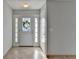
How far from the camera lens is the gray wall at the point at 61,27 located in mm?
5941

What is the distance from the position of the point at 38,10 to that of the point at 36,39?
81.1 inches

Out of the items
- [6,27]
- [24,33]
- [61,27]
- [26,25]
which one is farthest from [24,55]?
[26,25]

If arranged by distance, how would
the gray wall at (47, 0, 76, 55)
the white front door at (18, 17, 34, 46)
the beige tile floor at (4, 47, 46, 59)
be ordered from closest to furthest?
the beige tile floor at (4, 47, 46, 59) → the gray wall at (47, 0, 76, 55) → the white front door at (18, 17, 34, 46)

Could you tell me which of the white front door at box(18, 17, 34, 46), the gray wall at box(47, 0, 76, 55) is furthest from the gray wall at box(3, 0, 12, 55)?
the white front door at box(18, 17, 34, 46)

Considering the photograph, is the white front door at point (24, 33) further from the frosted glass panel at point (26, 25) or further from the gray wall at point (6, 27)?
the gray wall at point (6, 27)

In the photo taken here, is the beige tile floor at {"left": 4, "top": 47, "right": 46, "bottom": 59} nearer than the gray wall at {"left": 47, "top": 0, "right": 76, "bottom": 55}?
Yes

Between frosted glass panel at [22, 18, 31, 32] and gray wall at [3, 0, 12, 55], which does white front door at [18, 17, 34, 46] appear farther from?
gray wall at [3, 0, 12, 55]

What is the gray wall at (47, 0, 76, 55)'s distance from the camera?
594cm

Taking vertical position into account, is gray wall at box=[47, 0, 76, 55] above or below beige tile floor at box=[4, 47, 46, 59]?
above

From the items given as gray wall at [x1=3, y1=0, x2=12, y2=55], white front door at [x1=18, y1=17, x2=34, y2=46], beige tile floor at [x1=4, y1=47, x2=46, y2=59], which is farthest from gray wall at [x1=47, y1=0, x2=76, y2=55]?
white front door at [x1=18, y1=17, x2=34, y2=46]

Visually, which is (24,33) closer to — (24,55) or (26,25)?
(26,25)

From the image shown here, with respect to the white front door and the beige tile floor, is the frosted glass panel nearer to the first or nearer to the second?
the white front door

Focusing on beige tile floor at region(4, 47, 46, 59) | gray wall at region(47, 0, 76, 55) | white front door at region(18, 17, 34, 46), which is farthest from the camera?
white front door at region(18, 17, 34, 46)

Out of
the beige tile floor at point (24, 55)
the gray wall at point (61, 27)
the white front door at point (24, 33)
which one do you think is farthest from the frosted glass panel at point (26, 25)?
the gray wall at point (61, 27)
